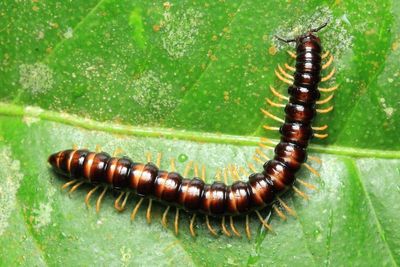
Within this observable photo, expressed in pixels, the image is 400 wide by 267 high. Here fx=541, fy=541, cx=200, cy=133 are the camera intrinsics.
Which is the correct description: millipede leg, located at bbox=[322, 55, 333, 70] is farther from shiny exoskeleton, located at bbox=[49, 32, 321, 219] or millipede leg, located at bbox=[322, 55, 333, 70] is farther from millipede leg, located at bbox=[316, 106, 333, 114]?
millipede leg, located at bbox=[316, 106, 333, 114]

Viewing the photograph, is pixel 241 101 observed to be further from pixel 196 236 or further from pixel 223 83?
pixel 196 236

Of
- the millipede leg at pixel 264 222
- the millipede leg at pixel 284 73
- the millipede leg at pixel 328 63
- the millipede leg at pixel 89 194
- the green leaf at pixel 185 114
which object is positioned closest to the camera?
the green leaf at pixel 185 114

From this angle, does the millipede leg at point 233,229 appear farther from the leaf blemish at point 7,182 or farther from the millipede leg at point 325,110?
the leaf blemish at point 7,182

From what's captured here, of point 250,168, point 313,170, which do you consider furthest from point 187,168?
point 313,170

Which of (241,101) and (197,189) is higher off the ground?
(241,101)

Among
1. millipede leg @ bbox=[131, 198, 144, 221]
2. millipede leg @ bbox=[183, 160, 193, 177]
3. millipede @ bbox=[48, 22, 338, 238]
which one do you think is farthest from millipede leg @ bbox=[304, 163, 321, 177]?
millipede leg @ bbox=[131, 198, 144, 221]

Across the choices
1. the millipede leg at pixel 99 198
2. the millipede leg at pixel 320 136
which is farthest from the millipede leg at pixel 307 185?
the millipede leg at pixel 99 198

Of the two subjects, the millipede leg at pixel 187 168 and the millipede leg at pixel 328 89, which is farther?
the millipede leg at pixel 187 168

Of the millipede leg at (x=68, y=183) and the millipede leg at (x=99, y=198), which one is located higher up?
the millipede leg at (x=68, y=183)

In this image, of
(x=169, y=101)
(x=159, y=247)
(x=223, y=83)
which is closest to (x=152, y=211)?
(x=159, y=247)
